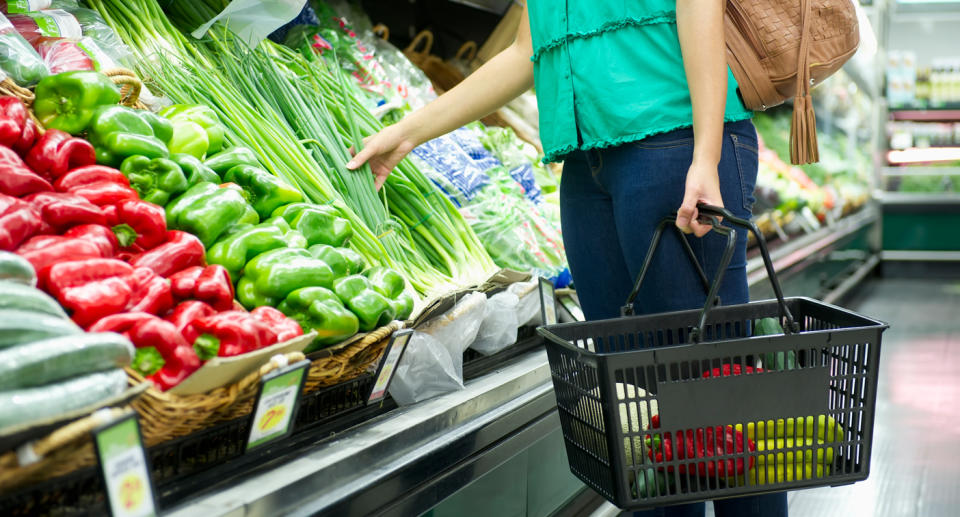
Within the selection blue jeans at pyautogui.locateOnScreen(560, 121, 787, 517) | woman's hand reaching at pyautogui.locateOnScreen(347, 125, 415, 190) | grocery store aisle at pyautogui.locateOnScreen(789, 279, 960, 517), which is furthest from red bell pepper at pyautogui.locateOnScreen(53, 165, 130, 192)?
grocery store aisle at pyautogui.locateOnScreen(789, 279, 960, 517)

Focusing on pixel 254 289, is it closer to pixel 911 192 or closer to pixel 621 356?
pixel 621 356

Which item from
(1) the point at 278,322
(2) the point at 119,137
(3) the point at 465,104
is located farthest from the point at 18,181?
(3) the point at 465,104

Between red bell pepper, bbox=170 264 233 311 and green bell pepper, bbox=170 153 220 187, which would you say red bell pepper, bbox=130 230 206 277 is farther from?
green bell pepper, bbox=170 153 220 187

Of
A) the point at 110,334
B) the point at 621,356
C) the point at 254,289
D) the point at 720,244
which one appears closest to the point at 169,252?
the point at 254,289

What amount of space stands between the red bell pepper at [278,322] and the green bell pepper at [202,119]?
19.3 inches

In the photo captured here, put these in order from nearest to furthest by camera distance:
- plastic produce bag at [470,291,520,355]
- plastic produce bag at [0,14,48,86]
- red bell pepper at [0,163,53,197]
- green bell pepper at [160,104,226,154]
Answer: red bell pepper at [0,163,53,197] < plastic produce bag at [0,14,48,86] < green bell pepper at [160,104,226,154] < plastic produce bag at [470,291,520,355]

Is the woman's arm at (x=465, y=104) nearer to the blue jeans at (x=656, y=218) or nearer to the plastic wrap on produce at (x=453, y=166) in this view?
the blue jeans at (x=656, y=218)

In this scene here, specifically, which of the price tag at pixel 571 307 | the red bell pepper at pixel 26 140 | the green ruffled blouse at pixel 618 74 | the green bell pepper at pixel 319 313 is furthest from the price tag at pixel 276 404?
the price tag at pixel 571 307

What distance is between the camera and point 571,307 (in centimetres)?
246

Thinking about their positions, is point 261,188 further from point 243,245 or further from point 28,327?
point 28,327

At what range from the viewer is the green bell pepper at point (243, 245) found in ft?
4.67

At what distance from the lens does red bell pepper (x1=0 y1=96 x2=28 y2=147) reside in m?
1.32

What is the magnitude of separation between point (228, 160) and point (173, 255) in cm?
41

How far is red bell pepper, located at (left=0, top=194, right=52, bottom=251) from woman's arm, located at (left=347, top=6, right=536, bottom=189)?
2.95 feet
